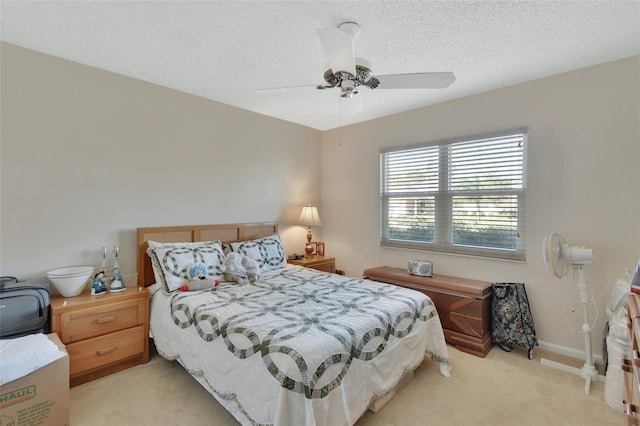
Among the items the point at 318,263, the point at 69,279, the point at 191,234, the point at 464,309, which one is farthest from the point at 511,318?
the point at 69,279

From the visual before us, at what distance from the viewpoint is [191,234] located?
10.3 ft

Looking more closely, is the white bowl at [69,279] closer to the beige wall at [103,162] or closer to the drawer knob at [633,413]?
the beige wall at [103,162]

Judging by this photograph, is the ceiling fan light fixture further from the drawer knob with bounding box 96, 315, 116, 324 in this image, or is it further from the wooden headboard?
the drawer knob with bounding box 96, 315, 116, 324

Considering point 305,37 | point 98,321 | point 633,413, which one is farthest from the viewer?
point 98,321

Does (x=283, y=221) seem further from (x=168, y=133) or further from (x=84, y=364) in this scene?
(x=84, y=364)

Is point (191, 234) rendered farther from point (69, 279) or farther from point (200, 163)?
point (69, 279)

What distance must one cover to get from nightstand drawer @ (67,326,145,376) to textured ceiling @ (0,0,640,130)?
222 cm

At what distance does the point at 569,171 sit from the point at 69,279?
421cm

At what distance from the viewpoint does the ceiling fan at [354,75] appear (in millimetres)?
1636

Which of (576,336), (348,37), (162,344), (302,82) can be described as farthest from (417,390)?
(302,82)

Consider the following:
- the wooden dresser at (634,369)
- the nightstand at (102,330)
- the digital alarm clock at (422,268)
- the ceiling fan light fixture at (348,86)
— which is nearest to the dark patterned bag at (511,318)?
the digital alarm clock at (422,268)

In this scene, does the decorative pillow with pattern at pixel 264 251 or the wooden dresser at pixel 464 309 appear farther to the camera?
the decorative pillow with pattern at pixel 264 251

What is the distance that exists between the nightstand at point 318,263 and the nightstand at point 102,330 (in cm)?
177

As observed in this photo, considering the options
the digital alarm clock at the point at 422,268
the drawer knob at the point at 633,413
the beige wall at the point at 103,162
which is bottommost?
the drawer knob at the point at 633,413
